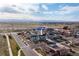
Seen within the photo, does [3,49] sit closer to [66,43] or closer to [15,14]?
[15,14]

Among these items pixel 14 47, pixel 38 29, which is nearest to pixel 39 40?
pixel 38 29

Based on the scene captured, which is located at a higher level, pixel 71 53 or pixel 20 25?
pixel 20 25

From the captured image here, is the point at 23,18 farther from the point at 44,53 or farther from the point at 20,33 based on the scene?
the point at 44,53

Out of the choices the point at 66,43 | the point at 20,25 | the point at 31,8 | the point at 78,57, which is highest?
the point at 31,8

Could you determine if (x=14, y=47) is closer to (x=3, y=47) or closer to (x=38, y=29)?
(x=3, y=47)

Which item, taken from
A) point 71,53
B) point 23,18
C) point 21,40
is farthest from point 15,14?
point 71,53

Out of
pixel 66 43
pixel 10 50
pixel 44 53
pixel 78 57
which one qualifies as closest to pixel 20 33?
pixel 10 50
